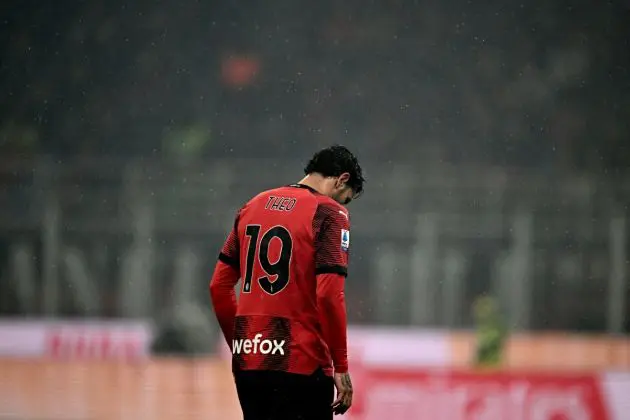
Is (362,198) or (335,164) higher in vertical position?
(362,198)

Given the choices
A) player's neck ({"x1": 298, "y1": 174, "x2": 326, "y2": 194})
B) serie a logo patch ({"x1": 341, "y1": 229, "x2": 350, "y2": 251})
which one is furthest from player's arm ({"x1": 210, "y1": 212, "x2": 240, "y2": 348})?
serie a logo patch ({"x1": 341, "y1": 229, "x2": 350, "y2": 251})

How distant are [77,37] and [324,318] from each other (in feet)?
104

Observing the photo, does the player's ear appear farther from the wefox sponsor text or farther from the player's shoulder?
the wefox sponsor text

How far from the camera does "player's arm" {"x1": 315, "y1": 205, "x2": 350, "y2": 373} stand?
380 centimetres

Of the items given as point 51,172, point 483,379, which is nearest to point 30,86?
point 51,172

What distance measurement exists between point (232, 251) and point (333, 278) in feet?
1.62

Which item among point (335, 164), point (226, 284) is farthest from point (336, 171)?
point (226, 284)

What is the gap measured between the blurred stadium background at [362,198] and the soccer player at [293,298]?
3.96m

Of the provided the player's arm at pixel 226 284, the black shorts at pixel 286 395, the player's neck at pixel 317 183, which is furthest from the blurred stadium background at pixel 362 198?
the player's neck at pixel 317 183

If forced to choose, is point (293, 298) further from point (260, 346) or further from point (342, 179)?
point (342, 179)

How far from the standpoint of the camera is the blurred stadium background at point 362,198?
14.9 meters

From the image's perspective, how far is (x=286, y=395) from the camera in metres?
3.94

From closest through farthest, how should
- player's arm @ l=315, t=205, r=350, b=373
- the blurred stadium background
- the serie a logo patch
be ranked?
player's arm @ l=315, t=205, r=350, b=373
the serie a logo patch
the blurred stadium background

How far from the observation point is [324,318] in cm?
382
